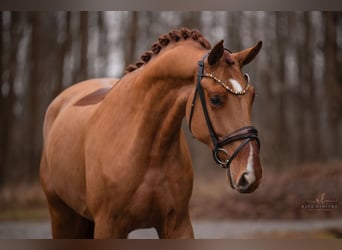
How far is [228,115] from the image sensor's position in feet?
6.23

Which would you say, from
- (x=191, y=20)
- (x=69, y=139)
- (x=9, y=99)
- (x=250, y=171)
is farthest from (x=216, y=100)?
(x=9, y=99)

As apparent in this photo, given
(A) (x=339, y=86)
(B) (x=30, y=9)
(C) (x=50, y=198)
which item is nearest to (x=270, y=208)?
(A) (x=339, y=86)

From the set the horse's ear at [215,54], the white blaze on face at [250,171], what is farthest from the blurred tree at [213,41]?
the white blaze on face at [250,171]

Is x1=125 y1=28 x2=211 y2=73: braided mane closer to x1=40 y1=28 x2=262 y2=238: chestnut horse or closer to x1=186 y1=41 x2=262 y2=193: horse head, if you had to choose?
x1=40 y1=28 x2=262 y2=238: chestnut horse

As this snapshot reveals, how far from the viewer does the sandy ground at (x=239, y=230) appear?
333cm

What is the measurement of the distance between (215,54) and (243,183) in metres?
0.52

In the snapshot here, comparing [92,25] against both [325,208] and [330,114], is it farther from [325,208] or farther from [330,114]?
[325,208]

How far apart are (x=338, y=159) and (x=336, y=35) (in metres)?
0.92

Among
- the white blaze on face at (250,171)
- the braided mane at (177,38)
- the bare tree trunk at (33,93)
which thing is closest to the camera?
the white blaze on face at (250,171)

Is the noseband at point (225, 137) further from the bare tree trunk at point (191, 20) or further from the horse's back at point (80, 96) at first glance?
the bare tree trunk at point (191, 20)

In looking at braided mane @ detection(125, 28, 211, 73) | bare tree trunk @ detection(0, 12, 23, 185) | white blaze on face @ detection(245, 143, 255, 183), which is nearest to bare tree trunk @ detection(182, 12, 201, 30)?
bare tree trunk @ detection(0, 12, 23, 185)

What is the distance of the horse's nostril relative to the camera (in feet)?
6.02

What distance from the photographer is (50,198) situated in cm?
302

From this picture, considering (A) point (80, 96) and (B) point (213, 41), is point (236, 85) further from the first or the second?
(B) point (213, 41)
